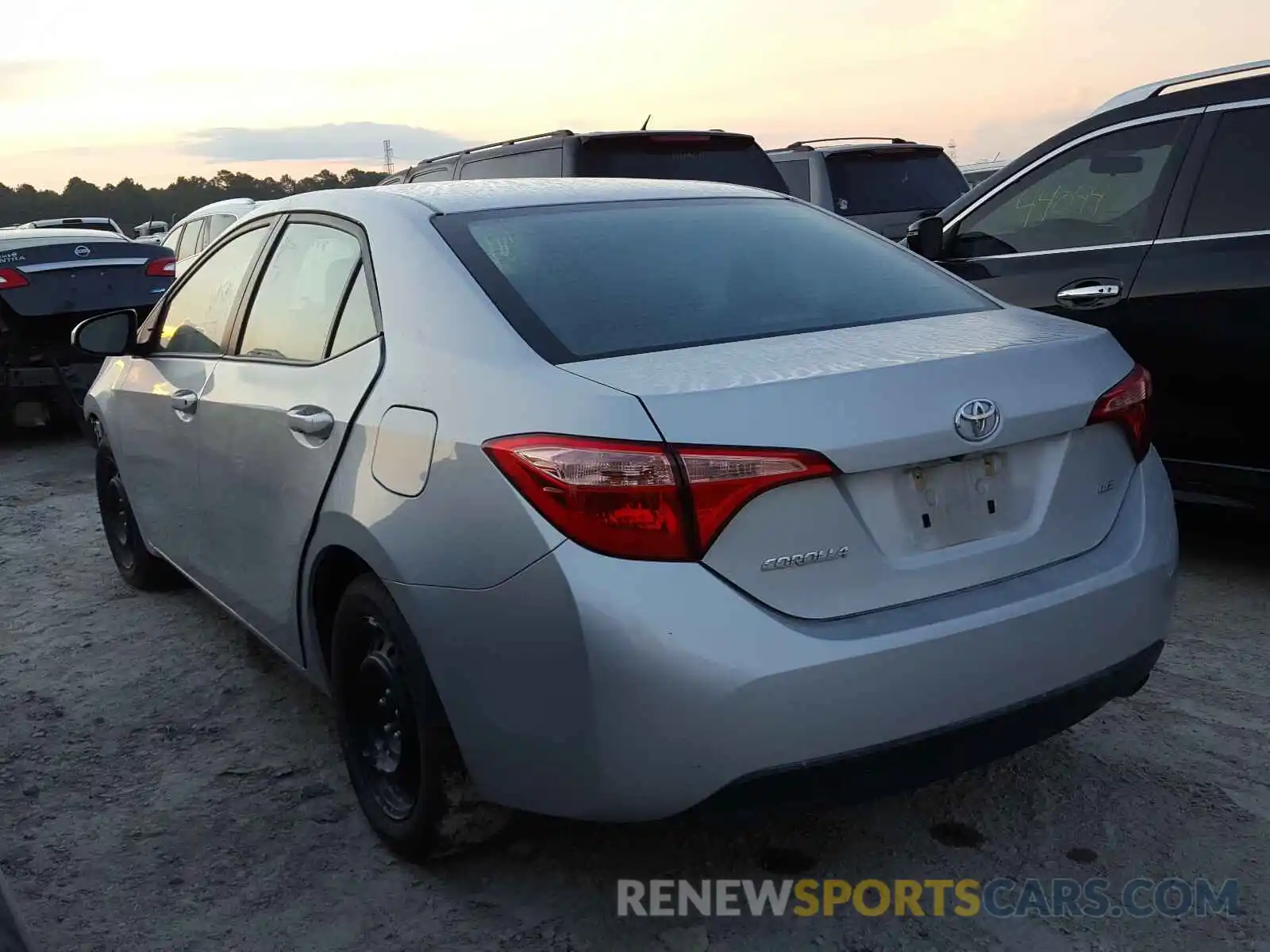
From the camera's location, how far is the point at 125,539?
5117mm

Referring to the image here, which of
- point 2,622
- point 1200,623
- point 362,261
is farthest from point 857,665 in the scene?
point 2,622

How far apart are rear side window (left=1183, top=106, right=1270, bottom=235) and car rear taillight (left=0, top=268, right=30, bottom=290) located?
23.6ft

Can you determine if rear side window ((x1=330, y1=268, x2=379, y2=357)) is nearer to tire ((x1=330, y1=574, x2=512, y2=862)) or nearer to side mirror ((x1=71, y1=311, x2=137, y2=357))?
tire ((x1=330, y1=574, x2=512, y2=862))

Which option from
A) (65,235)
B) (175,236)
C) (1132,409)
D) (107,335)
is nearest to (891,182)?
(65,235)

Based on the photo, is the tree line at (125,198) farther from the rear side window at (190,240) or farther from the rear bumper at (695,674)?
the rear bumper at (695,674)

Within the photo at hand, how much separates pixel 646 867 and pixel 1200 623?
7.69ft

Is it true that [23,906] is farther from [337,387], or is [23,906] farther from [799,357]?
[799,357]

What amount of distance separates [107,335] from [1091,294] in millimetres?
3620

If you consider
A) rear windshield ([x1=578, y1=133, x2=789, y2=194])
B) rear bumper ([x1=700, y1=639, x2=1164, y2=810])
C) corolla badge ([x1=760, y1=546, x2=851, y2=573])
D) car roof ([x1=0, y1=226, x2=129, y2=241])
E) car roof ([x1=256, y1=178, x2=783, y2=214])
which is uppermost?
rear windshield ([x1=578, y1=133, x2=789, y2=194])

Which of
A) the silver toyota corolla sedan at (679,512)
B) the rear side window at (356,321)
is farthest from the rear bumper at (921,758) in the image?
the rear side window at (356,321)

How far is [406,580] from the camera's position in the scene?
2.53 metres

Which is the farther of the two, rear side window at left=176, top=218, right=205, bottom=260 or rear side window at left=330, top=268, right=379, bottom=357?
rear side window at left=176, top=218, right=205, bottom=260

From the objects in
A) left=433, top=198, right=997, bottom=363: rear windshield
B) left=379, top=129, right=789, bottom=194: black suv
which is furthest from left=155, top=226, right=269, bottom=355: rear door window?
left=379, top=129, right=789, bottom=194: black suv

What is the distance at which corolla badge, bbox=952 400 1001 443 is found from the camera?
2316 millimetres
